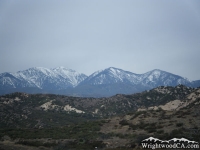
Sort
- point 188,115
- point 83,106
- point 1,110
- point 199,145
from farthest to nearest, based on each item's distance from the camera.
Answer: point 83,106 → point 1,110 → point 188,115 → point 199,145

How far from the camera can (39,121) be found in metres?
125

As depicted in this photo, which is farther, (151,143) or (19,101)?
(19,101)

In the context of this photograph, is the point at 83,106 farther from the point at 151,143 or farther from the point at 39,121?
the point at 151,143

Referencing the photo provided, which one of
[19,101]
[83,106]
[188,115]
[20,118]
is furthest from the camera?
[83,106]

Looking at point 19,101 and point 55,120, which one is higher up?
point 19,101

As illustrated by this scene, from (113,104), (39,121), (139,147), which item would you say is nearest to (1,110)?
(39,121)

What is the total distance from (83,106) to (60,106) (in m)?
23.8
